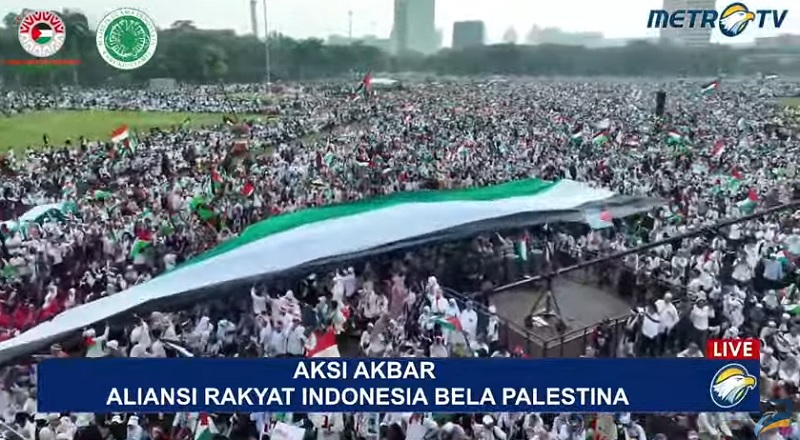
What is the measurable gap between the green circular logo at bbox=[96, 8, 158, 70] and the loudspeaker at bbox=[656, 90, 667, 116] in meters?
5.17

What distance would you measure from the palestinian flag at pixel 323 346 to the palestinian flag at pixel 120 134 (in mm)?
3175

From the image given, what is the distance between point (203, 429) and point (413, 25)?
4.41 m

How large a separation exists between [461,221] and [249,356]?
7.98ft

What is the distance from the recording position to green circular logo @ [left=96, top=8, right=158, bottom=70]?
6578mm

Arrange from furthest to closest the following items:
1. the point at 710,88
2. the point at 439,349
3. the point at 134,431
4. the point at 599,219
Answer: the point at 599,219 < the point at 710,88 < the point at 439,349 < the point at 134,431

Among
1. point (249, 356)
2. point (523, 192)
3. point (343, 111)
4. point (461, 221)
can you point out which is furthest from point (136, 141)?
point (523, 192)

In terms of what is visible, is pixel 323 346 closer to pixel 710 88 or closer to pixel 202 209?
pixel 202 209

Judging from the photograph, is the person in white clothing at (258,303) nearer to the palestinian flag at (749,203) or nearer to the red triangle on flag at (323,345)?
the red triangle on flag at (323,345)

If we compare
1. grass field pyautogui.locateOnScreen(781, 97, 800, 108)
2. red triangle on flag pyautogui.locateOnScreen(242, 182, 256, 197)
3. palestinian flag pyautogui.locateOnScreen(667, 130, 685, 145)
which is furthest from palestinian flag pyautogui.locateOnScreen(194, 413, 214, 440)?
grass field pyautogui.locateOnScreen(781, 97, 800, 108)

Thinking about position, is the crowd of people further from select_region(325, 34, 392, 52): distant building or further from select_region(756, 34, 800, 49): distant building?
select_region(756, 34, 800, 49): distant building

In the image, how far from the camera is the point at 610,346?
6453 mm

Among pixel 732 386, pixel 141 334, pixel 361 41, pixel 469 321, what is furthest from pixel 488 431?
pixel 361 41

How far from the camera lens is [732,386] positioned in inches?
238

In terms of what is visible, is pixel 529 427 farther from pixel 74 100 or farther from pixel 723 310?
pixel 74 100
